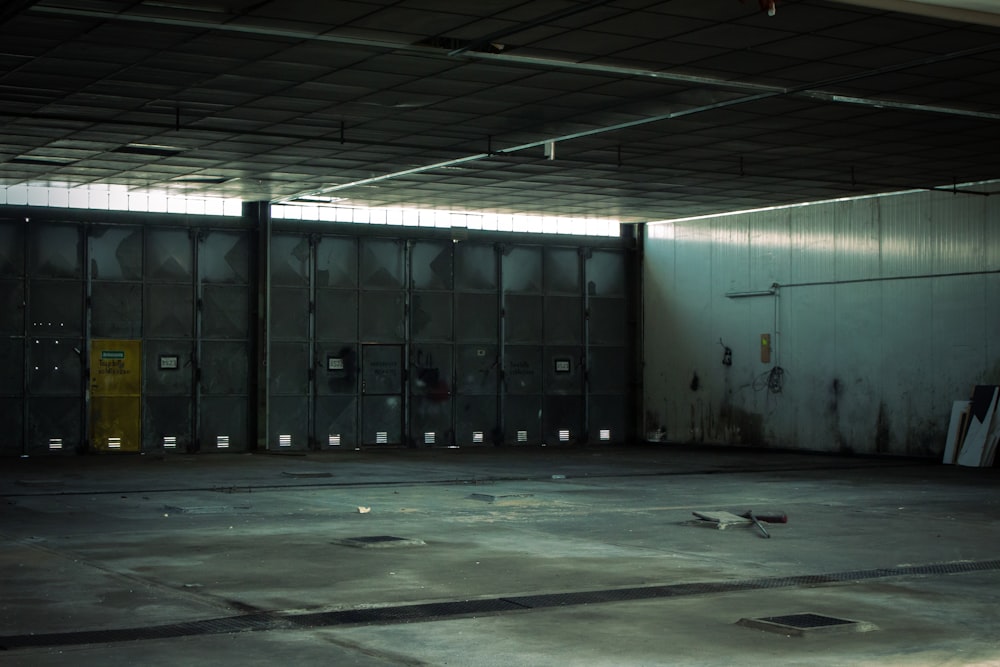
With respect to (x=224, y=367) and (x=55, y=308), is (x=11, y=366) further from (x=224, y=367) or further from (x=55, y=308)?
(x=224, y=367)

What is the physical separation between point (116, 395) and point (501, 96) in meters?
13.4

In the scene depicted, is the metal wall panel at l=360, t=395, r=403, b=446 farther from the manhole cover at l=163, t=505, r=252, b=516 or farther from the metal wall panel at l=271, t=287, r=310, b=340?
the manhole cover at l=163, t=505, r=252, b=516

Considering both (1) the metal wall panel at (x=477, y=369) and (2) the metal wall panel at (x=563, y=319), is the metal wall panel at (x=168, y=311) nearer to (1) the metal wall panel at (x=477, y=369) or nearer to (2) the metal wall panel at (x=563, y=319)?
(1) the metal wall panel at (x=477, y=369)

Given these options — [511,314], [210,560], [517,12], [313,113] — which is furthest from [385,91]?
[511,314]

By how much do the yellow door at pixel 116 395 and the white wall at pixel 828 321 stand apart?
12.7 metres

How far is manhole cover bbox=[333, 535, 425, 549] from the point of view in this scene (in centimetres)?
1263

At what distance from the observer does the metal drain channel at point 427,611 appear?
830 cm

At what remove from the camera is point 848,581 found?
10.7m

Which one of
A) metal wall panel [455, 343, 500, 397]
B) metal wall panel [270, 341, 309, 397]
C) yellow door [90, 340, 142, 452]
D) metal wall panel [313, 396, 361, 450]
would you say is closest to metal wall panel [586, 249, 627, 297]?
metal wall panel [455, 343, 500, 397]

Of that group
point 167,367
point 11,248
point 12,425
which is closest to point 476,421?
point 167,367

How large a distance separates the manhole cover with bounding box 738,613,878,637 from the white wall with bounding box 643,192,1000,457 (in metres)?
17.0

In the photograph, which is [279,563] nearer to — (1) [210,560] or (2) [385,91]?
(1) [210,560]

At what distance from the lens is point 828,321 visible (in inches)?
1094

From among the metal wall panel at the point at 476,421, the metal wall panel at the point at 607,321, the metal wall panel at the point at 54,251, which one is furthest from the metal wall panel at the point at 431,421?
the metal wall panel at the point at 54,251
